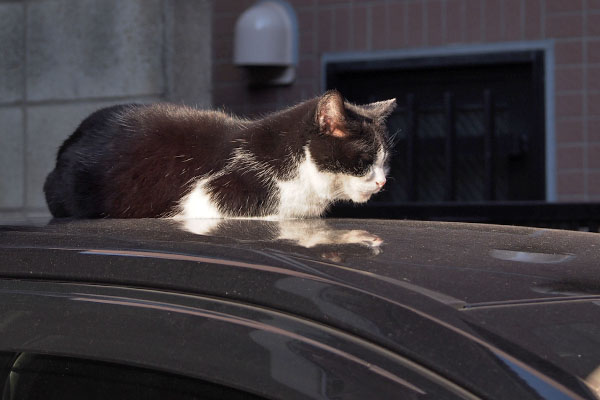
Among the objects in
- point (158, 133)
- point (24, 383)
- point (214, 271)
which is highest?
point (158, 133)

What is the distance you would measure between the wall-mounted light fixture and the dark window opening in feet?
0.97

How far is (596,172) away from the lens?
14.8 ft

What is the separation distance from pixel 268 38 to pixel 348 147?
3.01m

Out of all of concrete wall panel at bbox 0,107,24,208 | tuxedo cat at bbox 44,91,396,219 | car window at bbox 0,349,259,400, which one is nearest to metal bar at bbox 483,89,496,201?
concrete wall panel at bbox 0,107,24,208

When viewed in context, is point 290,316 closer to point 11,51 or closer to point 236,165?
point 236,165

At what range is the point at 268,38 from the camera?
4.71m

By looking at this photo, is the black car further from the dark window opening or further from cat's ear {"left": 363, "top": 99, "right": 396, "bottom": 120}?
the dark window opening

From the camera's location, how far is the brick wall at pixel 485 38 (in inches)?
178

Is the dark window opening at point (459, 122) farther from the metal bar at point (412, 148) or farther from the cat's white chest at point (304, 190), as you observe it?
the cat's white chest at point (304, 190)

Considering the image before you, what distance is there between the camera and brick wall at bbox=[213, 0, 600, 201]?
4.53m

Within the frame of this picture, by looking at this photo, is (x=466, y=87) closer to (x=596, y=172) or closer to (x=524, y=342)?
(x=596, y=172)

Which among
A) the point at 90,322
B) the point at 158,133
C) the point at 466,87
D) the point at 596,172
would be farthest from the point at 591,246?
the point at 466,87

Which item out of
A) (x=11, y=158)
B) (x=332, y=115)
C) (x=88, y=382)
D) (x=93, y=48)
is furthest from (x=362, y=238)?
(x=11, y=158)

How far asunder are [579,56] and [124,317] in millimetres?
4136
